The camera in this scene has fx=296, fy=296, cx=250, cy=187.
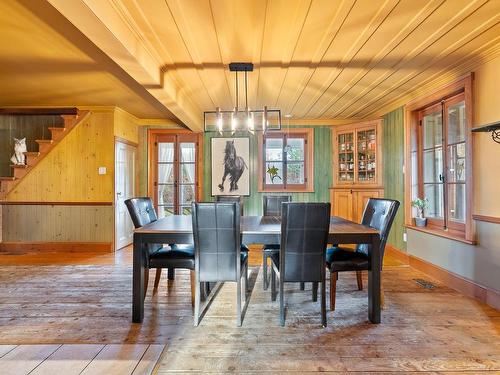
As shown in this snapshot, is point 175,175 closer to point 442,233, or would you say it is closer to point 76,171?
point 76,171

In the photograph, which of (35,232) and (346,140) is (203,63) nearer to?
(346,140)

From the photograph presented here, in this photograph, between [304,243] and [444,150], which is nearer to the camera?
[304,243]

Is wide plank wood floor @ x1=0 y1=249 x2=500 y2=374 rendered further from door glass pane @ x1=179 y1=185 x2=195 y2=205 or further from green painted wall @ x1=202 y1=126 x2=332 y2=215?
door glass pane @ x1=179 y1=185 x2=195 y2=205

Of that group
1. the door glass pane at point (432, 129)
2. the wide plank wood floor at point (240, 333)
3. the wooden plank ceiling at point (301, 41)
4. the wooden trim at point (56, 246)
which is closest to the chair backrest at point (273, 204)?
the wide plank wood floor at point (240, 333)

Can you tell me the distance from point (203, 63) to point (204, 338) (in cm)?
250

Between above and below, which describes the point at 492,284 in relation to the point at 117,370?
above

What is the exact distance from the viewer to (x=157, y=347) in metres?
2.04

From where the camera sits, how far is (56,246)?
488 cm

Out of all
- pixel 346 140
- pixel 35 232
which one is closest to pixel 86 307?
pixel 35 232

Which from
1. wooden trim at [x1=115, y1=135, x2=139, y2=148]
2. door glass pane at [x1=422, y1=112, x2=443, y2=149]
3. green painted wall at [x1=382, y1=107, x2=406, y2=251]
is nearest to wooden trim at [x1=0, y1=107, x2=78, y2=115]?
wooden trim at [x1=115, y1=135, x2=139, y2=148]

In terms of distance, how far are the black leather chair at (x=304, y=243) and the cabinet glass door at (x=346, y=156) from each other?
10.5 ft

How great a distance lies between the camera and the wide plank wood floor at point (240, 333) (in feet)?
6.08

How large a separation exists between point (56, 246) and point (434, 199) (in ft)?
18.8

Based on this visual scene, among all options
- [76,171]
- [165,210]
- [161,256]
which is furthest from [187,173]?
[161,256]
